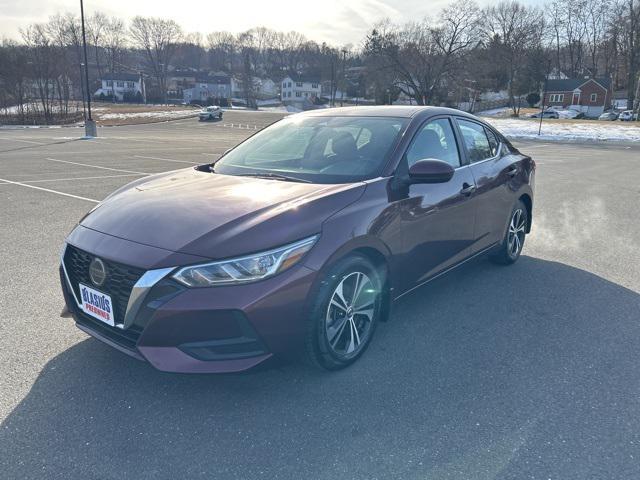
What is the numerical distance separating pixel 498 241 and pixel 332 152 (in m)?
2.23

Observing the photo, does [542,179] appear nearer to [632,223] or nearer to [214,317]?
[632,223]

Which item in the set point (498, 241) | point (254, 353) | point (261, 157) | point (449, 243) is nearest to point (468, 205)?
point (449, 243)

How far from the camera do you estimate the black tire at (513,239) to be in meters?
5.10

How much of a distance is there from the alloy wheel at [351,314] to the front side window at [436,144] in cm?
101

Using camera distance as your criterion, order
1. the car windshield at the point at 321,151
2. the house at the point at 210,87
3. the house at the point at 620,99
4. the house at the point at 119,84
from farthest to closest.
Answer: the house at the point at 210,87 < the house at the point at 119,84 < the house at the point at 620,99 < the car windshield at the point at 321,151

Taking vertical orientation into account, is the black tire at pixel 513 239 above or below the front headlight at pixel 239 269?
below

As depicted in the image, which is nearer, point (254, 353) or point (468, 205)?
point (254, 353)

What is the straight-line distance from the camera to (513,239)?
5270mm

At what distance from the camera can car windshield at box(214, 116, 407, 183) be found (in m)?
3.44

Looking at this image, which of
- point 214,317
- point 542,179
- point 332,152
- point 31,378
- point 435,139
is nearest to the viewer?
point 214,317

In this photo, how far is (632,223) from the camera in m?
7.65

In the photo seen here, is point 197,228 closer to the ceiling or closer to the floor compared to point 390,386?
closer to the ceiling

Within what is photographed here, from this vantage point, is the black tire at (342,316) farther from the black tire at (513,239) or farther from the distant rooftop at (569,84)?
the distant rooftop at (569,84)

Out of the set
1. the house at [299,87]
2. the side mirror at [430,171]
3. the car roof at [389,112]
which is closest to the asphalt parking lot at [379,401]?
the side mirror at [430,171]
